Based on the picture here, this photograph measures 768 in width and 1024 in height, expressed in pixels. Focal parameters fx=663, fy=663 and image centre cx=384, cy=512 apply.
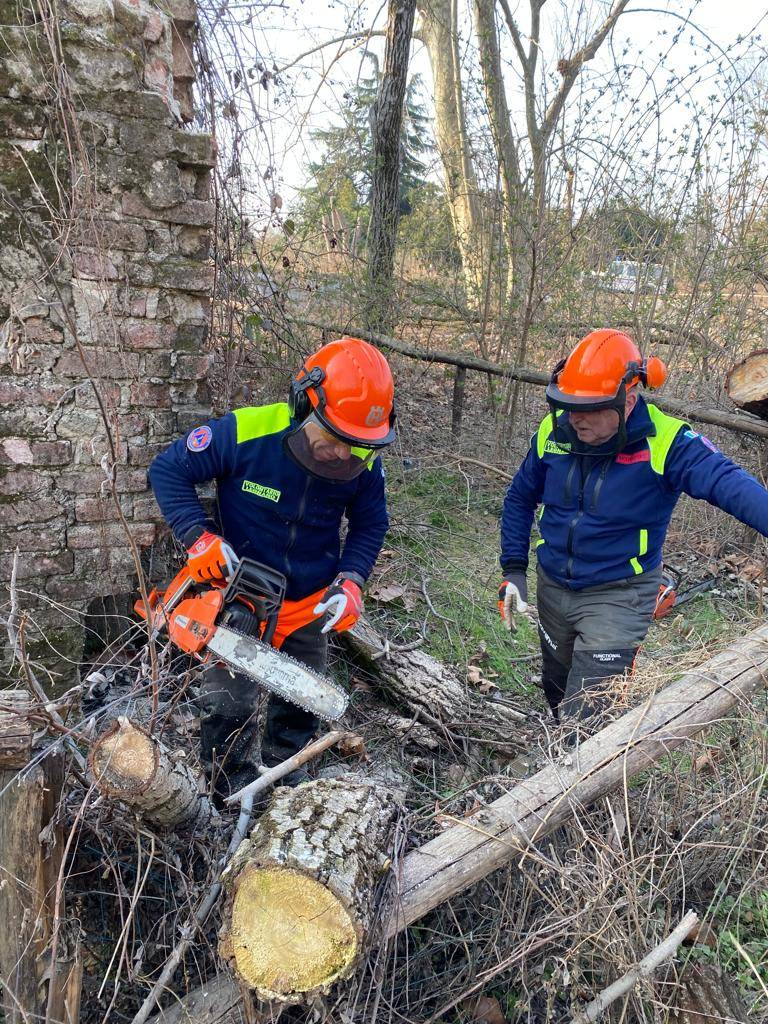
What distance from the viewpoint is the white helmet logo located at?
253cm

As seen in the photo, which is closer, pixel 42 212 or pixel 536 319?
pixel 42 212

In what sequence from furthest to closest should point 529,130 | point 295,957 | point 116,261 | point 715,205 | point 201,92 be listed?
point 529,130, point 715,205, point 201,92, point 116,261, point 295,957

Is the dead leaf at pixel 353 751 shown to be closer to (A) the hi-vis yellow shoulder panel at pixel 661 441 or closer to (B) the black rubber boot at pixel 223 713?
(B) the black rubber boot at pixel 223 713

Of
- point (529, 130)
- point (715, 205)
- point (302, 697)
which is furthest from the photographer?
point (529, 130)

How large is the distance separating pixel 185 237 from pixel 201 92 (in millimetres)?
1135

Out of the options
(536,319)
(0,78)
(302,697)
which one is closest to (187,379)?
(0,78)

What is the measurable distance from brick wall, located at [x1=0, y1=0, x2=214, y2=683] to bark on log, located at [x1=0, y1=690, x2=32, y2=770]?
117 cm

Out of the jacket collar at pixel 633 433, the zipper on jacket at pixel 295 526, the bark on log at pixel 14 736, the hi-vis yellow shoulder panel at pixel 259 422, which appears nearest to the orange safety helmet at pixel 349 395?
the hi-vis yellow shoulder panel at pixel 259 422

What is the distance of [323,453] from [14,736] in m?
1.42

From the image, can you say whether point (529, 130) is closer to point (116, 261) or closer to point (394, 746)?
point (116, 261)

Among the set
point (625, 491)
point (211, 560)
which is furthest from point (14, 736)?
point (625, 491)

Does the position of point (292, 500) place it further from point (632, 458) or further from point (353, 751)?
point (632, 458)

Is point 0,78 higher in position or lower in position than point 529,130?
lower

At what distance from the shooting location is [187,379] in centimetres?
322
